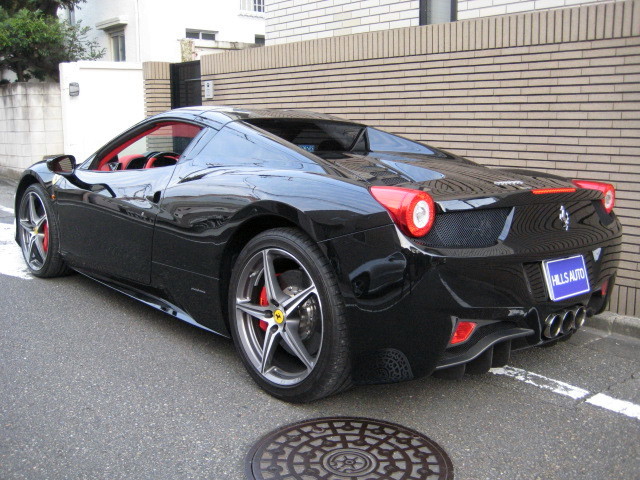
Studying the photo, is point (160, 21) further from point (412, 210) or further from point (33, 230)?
point (412, 210)

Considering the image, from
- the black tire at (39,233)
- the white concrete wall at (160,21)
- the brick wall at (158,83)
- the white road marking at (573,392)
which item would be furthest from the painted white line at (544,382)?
the white concrete wall at (160,21)

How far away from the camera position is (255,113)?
13.5ft

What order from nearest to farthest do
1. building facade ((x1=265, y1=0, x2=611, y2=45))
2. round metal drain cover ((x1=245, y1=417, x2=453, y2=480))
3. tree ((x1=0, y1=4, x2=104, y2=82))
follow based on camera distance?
round metal drain cover ((x1=245, y1=417, x2=453, y2=480)) < building facade ((x1=265, y1=0, x2=611, y2=45)) < tree ((x1=0, y1=4, x2=104, y2=82))

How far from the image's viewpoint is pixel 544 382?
11.9 feet

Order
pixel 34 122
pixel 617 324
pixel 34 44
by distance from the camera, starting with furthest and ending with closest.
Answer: pixel 34 44 < pixel 34 122 < pixel 617 324

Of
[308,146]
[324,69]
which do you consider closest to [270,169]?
[308,146]

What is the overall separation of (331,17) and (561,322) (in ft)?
20.1

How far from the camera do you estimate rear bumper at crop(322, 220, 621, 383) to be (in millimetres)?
2846

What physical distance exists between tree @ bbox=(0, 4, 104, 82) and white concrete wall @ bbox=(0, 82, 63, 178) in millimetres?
1134

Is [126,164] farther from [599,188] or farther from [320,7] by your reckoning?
[320,7]

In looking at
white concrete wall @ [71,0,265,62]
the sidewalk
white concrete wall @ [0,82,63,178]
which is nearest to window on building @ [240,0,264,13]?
white concrete wall @ [71,0,265,62]

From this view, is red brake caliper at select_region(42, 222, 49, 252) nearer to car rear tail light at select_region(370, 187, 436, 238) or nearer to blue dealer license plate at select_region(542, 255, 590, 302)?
car rear tail light at select_region(370, 187, 436, 238)

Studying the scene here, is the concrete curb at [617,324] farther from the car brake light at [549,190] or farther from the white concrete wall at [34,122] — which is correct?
the white concrete wall at [34,122]

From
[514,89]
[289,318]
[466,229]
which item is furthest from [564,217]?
[514,89]
